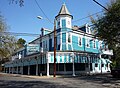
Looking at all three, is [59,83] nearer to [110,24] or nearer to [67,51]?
[110,24]

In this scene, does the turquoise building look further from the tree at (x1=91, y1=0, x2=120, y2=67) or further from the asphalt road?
the asphalt road

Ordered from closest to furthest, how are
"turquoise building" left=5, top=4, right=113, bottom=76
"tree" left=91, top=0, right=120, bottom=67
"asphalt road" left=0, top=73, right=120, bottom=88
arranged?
1. "asphalt road" left=0, top=73, right=120, bottom=88
2. "tree" left=91, top=0, right=120, bottom=67
3. "turquoise building" left=5, top=4, right=113, bottom=76

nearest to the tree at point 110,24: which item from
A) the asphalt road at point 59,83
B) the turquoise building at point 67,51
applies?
the asphalt road at point 59,83

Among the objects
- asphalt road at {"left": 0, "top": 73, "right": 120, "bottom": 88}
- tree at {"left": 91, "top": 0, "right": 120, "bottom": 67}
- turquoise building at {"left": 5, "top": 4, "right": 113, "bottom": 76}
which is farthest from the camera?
turquoise building at {"left": 5, "top": 4, "right": 113, "bottom": 76}

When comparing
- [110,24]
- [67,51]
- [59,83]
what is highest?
[110,24]

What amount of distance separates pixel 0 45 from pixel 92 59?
69.5 feet

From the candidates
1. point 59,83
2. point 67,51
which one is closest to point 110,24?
point 59,83

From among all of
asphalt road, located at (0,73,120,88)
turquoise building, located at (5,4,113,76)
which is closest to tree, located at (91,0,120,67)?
asphalt road, located at (0,73,120,88)

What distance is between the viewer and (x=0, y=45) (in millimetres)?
26719

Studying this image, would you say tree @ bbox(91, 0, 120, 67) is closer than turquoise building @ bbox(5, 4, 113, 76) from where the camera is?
Yes

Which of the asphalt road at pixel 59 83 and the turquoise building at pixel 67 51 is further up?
the turquoise building at pixel 67 51

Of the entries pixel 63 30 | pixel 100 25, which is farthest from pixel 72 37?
pixel 100 25

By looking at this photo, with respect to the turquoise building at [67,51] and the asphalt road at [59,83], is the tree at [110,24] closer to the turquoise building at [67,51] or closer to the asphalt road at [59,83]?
the asphalt road at [59,83]

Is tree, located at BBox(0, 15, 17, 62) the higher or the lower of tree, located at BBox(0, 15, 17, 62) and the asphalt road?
the higher
